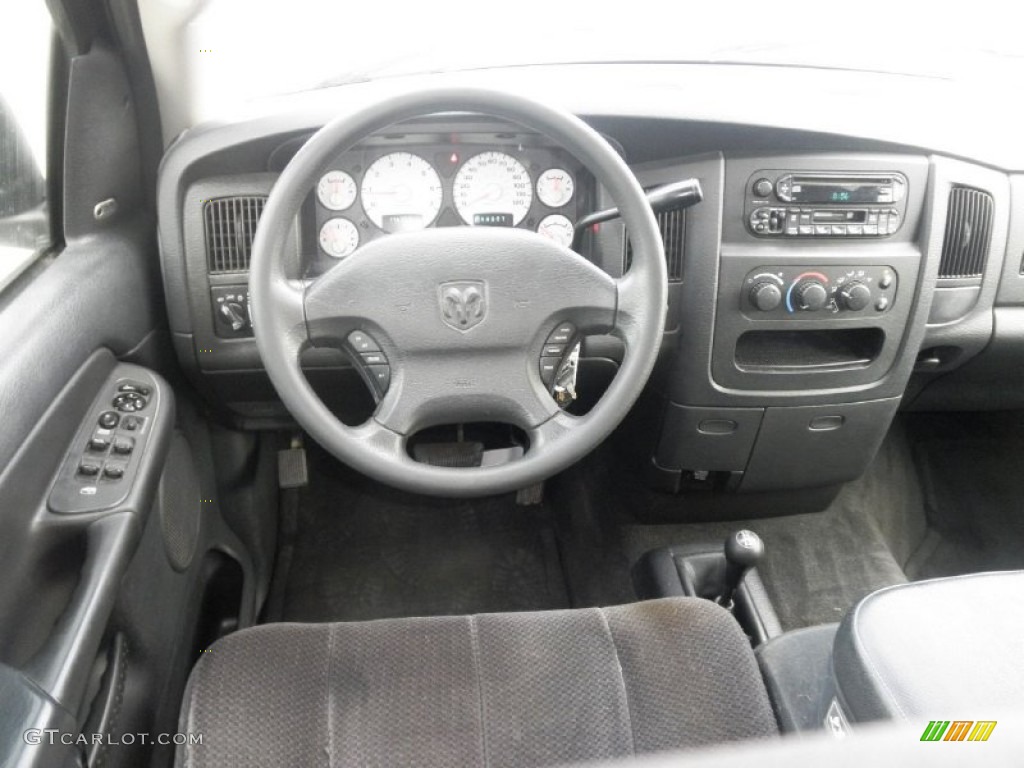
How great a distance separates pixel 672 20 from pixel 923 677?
126 cm

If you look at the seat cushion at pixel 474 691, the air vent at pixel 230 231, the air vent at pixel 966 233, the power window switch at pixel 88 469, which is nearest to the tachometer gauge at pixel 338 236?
the air vent at pixel 230 231

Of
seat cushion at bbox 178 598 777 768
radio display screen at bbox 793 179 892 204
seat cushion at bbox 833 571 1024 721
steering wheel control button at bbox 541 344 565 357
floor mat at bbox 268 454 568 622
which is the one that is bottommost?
floor mat at bbox 268 454 568 622

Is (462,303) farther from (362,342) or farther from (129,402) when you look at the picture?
(129,402)

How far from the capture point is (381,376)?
1.17 metres

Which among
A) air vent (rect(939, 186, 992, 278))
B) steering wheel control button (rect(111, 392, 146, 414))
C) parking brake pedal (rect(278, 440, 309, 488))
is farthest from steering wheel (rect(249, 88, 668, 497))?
parking brake pedal (rect(278, 440, 309, 488))

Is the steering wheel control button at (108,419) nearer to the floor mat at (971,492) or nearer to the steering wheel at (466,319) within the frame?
the steering wheel at (466,319)

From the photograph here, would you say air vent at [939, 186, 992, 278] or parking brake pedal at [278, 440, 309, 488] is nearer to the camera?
air vent at [939, 186, 992, 278]

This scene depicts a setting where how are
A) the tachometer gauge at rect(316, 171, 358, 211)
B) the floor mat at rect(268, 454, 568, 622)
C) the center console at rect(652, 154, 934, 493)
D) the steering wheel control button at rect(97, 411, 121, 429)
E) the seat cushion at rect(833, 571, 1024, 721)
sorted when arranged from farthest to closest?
the floor mat at rect(268, 454, 568, 622)
the center console at rect(652, 154, 934, 493)
the tachometer gauge at rect(316, 171, 358, 211)
the steering wheel control button at rect(97, 411, 121, 429)
the seat cushion at rect(833, 571, 1024, 721)

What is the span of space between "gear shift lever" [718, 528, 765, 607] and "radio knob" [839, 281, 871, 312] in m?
0.44

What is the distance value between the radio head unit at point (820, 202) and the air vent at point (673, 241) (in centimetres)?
11

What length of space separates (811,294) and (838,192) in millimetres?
173

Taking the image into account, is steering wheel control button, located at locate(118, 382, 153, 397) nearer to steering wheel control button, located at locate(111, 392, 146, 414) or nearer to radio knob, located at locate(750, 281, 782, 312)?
steering wheel control button, located at locate(111, 392, 146, 414)

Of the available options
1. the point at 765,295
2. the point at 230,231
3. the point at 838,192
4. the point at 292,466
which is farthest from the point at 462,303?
the point at 292,466

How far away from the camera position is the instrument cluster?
132 centimetres
